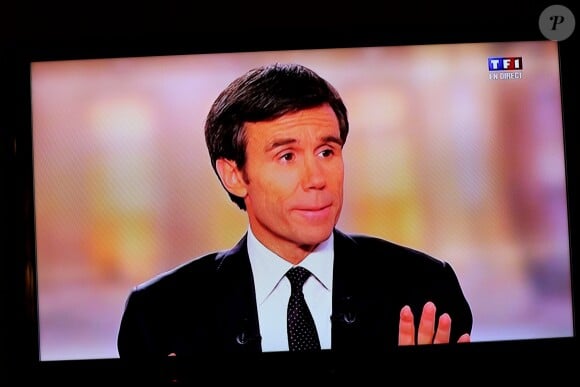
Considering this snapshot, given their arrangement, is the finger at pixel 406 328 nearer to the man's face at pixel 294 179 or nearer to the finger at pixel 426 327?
the finger at pixel 426 327

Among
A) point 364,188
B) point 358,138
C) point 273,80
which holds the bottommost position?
point 364,188

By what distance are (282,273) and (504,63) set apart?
3.72 feet

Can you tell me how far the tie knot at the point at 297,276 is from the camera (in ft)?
8.10

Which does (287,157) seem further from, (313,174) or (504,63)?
(504,63)

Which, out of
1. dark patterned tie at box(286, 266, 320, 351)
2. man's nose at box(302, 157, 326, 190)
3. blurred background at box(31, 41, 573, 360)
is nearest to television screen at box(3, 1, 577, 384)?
blurred background at box(31, 41, 573, 360)

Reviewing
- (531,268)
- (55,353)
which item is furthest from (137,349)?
(531,268)

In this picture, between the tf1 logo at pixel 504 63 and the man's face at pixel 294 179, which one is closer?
the man's face at pixel 294 179

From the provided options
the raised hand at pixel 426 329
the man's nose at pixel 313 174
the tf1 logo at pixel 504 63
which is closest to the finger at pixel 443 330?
the raised hand at pixel 426 329

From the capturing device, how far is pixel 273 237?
8.09 feet

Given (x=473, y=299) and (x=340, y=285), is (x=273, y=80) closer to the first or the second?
(x=340, y=285)

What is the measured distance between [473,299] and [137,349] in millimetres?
1252

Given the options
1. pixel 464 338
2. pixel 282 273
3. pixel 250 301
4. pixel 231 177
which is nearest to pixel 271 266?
pixel 282 273

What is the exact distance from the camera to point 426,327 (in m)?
2.47

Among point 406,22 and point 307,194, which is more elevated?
point 406,22
